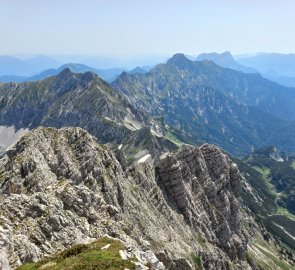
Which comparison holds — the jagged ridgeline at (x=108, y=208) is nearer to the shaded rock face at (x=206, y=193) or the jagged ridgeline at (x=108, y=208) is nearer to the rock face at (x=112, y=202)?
the rock face at (x=112, y=202)

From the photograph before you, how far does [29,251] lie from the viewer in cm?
5056

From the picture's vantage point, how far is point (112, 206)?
84.1m

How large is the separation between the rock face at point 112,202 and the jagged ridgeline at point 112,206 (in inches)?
7.6

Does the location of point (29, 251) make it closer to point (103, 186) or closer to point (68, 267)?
point (68, 267)

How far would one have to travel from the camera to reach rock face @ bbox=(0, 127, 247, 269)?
5881 cm

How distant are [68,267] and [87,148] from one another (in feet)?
268

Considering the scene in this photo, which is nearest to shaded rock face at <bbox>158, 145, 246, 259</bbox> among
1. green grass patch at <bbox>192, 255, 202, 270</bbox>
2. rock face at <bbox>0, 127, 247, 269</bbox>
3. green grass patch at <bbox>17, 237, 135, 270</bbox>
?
rock face at <bbox>0, 127, 247, 269</bbox>

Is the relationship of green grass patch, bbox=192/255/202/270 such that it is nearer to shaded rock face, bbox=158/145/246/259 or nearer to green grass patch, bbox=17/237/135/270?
shaded rock face, bbox=158/145/246/259

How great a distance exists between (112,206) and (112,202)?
24193mm

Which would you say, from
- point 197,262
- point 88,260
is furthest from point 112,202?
point 88,260

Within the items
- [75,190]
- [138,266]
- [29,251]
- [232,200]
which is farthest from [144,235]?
[232,200]

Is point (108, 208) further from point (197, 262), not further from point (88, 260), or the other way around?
point (197, 262)

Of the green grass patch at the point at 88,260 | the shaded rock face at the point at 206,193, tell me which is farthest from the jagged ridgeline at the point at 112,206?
the shaded rock face at the point at 206,193

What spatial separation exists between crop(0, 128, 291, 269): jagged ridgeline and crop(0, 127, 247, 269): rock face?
19 centimetres
